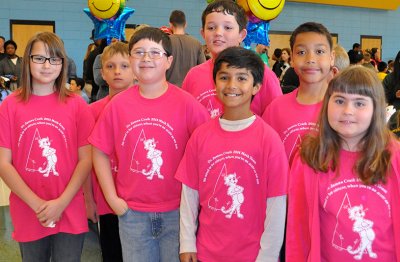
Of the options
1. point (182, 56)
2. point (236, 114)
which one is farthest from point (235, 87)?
point (182, 56)

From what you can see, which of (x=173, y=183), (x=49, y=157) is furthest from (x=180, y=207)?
(x=49, y=157)

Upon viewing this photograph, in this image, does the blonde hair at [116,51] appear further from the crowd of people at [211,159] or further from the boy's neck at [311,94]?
the boy's neck at [311,94]

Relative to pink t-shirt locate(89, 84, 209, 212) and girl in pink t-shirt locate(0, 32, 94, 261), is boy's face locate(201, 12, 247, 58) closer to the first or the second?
pink t-shirt locate(89, 84, 209, 212)

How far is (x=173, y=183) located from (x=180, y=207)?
0.12 m

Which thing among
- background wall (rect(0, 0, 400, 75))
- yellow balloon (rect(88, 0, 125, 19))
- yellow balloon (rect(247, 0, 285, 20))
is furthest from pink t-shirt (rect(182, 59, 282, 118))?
background wall (rect(0, 0, 400, 75))

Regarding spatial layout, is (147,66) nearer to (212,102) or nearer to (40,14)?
(212,102)

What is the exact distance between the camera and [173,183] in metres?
2.10

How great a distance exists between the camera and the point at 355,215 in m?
1.64

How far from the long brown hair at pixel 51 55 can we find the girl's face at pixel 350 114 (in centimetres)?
131

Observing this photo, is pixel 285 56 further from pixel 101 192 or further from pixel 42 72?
pixel 42 72

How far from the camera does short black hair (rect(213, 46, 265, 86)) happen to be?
6.37ft

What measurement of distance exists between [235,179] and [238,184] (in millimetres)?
24

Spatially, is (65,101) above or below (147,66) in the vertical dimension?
below

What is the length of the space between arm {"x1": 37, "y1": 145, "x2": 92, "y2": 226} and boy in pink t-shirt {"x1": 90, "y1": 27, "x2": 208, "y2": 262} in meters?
0.13
